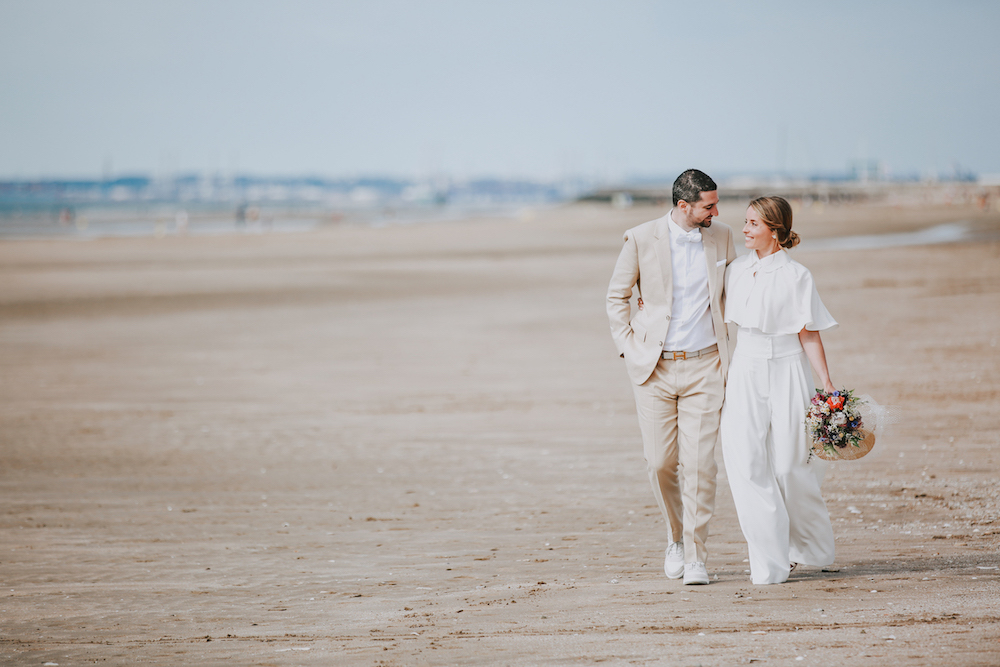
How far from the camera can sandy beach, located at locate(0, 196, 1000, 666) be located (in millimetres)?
4305

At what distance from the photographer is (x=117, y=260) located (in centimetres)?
3145

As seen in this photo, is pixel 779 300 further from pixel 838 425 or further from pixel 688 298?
pixel 838 425

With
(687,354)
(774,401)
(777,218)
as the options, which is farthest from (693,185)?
(774,401)

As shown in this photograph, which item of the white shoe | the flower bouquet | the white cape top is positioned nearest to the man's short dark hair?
the white cape top

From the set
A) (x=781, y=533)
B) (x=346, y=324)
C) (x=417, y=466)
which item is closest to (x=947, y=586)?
(x=781, y=533)

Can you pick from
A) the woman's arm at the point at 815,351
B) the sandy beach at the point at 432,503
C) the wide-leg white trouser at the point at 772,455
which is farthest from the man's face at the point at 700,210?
the sandy beach at the point at 432,503

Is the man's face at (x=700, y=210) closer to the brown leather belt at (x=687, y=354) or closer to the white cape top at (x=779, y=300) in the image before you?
the white cape top at (x=779, y=300)

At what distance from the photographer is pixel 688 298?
4.96 metres

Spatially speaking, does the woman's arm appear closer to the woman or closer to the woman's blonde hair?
the woman

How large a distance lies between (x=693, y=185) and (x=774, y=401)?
1141 mm

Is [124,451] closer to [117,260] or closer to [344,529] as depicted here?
[344,529]

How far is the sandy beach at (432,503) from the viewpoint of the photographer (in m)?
4.30

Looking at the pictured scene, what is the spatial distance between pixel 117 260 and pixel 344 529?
27766mm

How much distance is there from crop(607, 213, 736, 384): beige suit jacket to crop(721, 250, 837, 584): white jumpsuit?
12 cm
